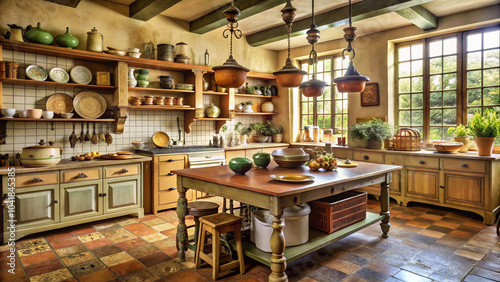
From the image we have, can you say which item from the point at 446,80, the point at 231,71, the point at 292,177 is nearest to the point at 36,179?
the point at 231,71

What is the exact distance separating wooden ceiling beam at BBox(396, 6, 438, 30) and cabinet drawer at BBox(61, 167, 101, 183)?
4.66 m

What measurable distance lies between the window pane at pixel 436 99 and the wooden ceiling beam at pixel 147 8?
14.3 ft

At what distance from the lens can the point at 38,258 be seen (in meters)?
3.22

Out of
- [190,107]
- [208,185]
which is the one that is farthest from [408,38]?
[208,185]

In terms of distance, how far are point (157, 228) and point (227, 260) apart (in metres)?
1.56

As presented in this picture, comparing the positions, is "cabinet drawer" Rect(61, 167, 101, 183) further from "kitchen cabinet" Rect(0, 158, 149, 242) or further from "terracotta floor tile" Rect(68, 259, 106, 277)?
"terracotta floor tile" Rect(68, 259, 106, 277)

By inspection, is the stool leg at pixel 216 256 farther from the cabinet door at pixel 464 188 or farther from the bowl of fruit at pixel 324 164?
the cabinet door at pixel 464 188

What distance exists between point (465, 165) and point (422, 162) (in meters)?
0.57

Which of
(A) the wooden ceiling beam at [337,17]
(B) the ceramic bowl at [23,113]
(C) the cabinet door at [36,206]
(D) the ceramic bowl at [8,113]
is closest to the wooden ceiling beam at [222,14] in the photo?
(A) the wooden ceiling beam at [337,17]

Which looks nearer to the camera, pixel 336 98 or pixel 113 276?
pixel 113 276

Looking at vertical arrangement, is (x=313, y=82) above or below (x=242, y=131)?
above

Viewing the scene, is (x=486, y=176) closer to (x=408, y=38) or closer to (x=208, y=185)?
(x=408, y=38)

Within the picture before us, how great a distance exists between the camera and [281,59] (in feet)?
24.0

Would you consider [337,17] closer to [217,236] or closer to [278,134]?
[278,134]
